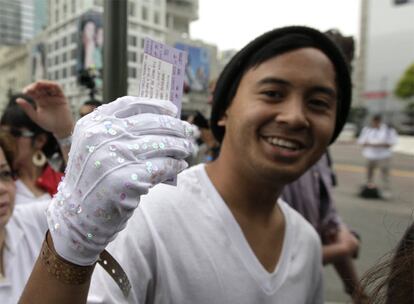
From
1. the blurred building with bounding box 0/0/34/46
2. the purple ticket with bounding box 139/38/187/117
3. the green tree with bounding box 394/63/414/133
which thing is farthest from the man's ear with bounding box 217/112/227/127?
the green tree with bounding box 394/63/414/133

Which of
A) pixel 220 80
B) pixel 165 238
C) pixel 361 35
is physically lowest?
pixel 165 238

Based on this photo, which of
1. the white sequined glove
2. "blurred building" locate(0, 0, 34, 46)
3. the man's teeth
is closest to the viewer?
the white sequined glove

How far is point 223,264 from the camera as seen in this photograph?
1070 mm

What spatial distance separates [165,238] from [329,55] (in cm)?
77

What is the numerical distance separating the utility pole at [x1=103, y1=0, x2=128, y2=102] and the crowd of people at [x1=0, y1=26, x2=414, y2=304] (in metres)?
0.21

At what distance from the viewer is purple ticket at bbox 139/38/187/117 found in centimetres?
78

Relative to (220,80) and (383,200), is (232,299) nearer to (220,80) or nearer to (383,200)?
(220,80)

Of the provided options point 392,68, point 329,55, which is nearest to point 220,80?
point 329,55

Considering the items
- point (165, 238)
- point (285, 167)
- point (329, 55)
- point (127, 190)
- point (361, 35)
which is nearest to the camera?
point (127, 190)

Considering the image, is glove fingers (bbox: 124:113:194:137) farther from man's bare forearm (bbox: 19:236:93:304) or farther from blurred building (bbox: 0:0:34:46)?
blurred building (bbox: 0:0:34:46)

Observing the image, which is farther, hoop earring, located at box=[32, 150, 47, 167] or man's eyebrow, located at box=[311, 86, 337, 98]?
hoop earring, located at box=[32, 150, 47, 167]

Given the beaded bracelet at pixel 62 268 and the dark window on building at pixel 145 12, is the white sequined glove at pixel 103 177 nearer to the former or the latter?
the beaded bracelet at pixel 62 268

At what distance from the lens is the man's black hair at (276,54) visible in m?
1.21

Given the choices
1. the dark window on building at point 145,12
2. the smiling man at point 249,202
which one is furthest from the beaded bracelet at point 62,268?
the dark window on building at point 145,12
